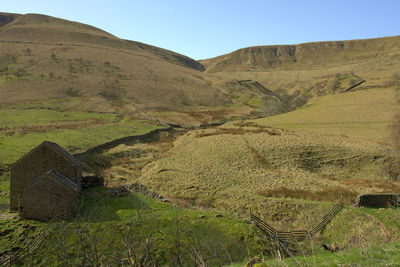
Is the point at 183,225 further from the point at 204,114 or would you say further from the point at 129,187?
the point at 204,114

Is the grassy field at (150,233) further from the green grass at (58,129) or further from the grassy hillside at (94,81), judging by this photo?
the grassy hillside at (94,81)

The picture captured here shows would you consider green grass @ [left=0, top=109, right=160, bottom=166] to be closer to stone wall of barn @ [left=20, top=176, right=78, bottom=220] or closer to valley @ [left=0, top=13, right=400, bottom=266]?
valley @ [left=0, top=13, right=400, bottom=266]

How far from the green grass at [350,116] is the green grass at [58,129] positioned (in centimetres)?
3401

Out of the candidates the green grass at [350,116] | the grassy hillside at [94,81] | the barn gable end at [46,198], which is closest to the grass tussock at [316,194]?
the barn gable end at [46,198]

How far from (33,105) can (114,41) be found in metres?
111

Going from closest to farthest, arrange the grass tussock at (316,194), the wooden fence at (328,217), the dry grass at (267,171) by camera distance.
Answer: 1. the wooden fence at (328,217)
2. the grass tussock at (316,194)
3. the dry grass at (267,171)

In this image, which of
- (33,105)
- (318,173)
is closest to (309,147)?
(318,173)

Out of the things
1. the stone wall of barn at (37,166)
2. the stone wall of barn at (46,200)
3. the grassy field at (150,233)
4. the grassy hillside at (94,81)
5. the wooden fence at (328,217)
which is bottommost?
the wooden fence at (328,217)

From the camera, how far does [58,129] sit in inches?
1970

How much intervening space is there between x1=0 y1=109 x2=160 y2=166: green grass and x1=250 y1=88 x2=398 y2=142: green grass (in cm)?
3401

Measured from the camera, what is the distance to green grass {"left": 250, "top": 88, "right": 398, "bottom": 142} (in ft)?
Answer: 167

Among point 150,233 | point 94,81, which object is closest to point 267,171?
point 150,233

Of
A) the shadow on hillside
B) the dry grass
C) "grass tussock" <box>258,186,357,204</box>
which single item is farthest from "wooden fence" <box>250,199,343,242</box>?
the shadow on hillside

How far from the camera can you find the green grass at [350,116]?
51.0m
